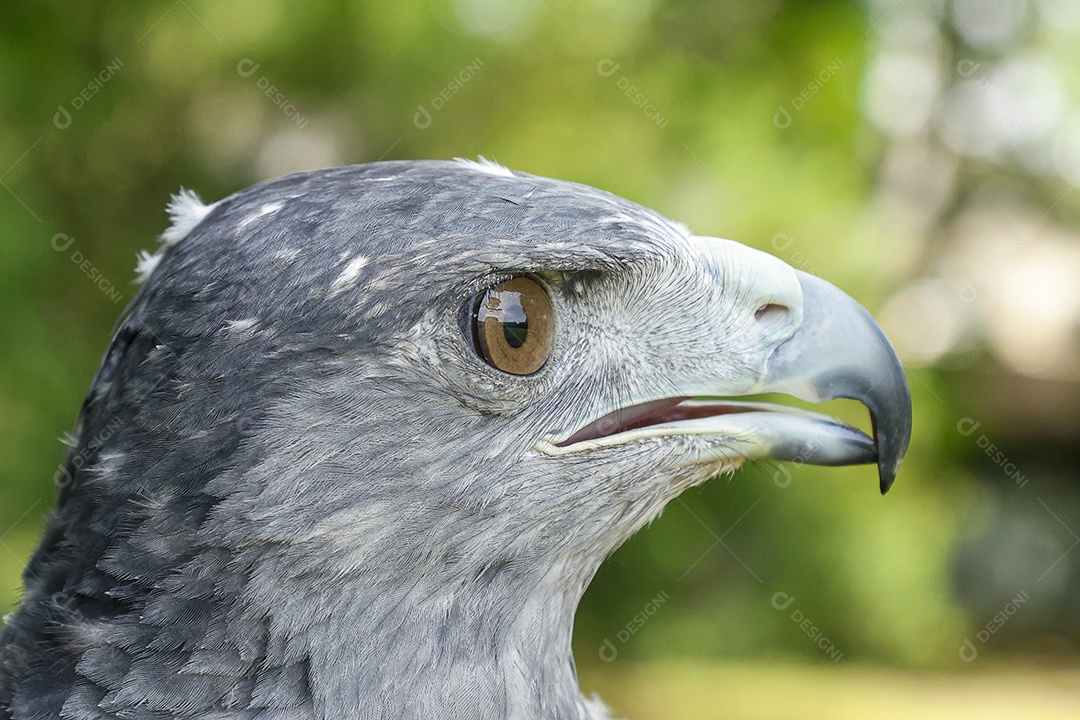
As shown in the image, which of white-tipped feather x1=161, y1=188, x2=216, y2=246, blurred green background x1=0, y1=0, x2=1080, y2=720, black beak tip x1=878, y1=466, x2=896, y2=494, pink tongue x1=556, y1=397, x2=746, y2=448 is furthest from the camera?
blurred green background x1=0, y1=0, x2=1080, y2=720

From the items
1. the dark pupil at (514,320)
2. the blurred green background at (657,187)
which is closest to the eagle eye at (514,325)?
the dark pupil at (514,320)

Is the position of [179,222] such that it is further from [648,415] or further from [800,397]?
[800,397]

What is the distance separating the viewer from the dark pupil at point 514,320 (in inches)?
80.7

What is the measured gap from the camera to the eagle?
197 cm

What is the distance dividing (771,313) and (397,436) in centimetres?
90

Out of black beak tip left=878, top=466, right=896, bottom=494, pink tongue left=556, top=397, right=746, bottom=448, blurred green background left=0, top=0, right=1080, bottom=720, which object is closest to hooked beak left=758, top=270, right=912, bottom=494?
black beak tip left=878, top=466, right=896, bottom=494

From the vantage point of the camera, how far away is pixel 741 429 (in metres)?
2.24

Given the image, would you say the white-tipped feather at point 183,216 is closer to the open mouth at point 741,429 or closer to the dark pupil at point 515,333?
the dark pupil at point 515,333

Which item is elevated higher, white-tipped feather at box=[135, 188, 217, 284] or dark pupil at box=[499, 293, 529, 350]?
white-tipped feather at box=[135, 188, 217, 284]

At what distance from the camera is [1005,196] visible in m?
12.6

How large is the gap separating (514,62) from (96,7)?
9.06 feet

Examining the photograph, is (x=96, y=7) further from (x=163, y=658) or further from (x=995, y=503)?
(x=995, y=503)

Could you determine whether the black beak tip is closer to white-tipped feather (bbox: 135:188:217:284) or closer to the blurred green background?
white-tipped feather (bbox: 135:188:217:284)

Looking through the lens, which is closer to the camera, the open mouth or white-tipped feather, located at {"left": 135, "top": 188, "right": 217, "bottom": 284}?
the open mouth
